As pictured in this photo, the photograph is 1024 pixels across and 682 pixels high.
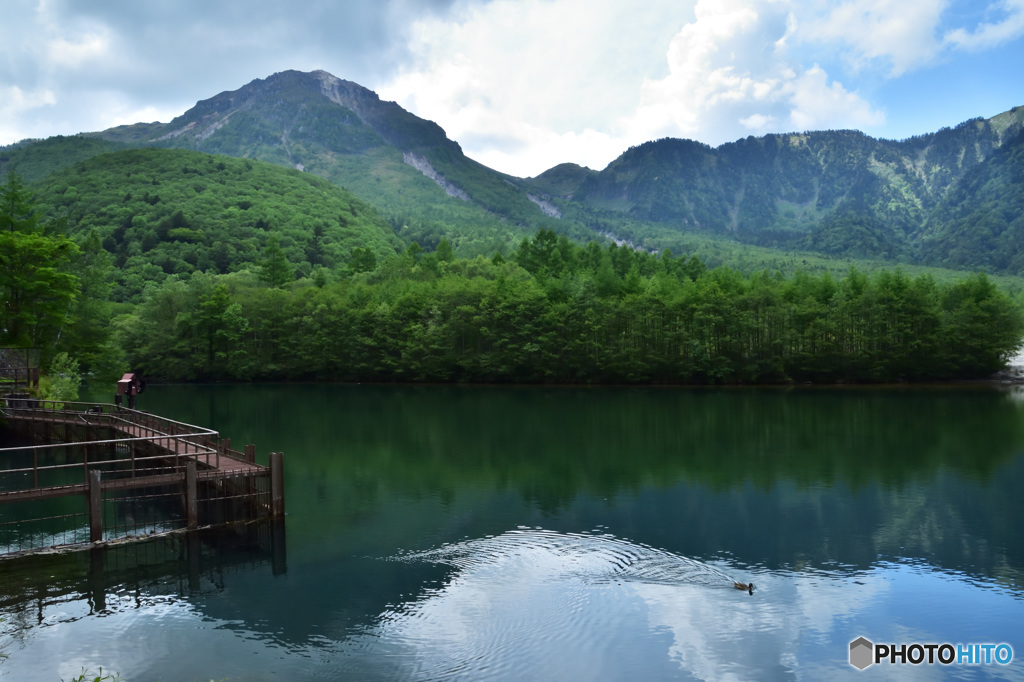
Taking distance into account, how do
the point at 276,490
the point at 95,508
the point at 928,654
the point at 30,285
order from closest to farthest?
the point at 928,654, the point at 95,508, the point at 276,490, the point at 30,285

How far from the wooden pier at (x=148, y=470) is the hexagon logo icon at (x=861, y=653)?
1797 centimetres

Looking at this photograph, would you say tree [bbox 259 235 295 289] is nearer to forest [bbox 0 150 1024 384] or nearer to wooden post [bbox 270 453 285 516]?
forest [bbox 0 150 1024 384]

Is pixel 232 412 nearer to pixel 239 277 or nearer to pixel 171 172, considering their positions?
pixel 239 277

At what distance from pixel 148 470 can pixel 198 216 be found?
137005mm

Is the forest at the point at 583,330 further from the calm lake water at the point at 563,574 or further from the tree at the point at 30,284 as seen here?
the tree at the point at 30,284

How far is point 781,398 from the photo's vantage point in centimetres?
6944

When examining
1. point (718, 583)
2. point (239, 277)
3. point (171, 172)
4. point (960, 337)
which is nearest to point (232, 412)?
point (718, 583)

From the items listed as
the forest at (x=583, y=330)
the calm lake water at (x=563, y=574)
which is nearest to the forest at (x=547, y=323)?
the forest at (x=583, y=330)

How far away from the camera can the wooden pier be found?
Result: 22438 millimetres

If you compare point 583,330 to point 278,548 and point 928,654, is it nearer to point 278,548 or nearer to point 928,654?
point 278,548

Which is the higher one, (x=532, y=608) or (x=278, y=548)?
(x=278, y=548)

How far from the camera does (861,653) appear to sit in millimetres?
15469

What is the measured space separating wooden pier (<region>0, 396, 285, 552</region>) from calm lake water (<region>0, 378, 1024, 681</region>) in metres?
1.34

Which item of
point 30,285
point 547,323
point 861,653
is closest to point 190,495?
point 861,653
